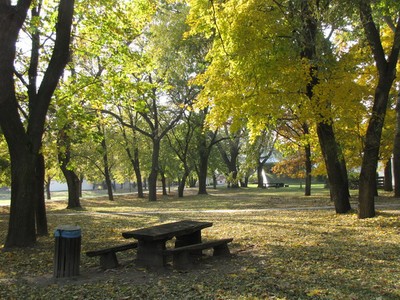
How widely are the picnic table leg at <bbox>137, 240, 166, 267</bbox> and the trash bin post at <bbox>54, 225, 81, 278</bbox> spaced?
109 centimetres

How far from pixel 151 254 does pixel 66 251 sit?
136cm

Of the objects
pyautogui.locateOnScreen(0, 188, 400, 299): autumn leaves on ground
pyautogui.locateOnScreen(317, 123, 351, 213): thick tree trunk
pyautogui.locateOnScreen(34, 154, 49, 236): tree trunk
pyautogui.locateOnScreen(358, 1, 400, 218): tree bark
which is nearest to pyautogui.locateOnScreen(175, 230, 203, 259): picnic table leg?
pyautogui.locateOnScreen(0, 188, 400, 299): autumn leaves on ground

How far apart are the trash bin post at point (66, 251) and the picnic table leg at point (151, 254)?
1087 mm

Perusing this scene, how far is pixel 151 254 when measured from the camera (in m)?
6.84

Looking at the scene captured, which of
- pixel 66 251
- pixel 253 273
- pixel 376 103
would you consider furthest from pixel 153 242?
pixel 376 103

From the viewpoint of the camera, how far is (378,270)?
620cm

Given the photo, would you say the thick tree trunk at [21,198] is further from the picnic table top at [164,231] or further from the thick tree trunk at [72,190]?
the thick tree trunk at [72,190]

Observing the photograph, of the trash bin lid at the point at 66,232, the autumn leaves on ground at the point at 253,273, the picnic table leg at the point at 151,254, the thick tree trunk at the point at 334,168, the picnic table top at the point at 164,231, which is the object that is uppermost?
the thick tree trunk at the point at 334,168

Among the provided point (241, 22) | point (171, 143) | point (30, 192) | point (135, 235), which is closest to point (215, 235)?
point (135, 235)

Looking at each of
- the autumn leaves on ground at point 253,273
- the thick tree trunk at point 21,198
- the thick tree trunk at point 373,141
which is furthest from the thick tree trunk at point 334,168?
the thick tree trunk at point 21,198

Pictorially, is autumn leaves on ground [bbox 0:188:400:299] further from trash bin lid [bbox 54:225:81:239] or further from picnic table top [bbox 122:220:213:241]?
trash bin lid [bbox 54:225:81:239]

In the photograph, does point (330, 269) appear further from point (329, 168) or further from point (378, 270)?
point (329, 168)

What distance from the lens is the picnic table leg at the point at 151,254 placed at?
6766 millimetres

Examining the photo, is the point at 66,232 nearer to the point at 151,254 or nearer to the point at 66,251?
the point at 66,251
